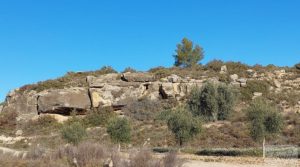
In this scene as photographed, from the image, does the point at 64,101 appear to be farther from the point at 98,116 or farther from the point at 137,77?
the point at 137,77

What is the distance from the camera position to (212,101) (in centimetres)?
3775

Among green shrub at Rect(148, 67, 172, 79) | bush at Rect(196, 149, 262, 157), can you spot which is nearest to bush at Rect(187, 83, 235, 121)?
bush at Rect(196, 149, 262, 157)

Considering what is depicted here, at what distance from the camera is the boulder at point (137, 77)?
57.5 metres

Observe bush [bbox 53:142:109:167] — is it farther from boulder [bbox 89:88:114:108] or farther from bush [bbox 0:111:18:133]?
bush [bbox 0:111:18:133]

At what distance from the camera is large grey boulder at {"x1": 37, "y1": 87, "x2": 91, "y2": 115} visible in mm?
52969

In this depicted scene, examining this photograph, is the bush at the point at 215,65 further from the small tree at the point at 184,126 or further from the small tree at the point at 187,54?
the small tree at the point at 184,126

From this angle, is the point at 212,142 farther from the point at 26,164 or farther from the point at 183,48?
the point at 183,48

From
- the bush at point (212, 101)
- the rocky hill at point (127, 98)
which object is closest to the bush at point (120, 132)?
the bush at point (212, 101)

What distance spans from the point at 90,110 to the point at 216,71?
64.9 ft

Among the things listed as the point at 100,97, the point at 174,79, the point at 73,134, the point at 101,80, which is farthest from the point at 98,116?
the point at 73,134

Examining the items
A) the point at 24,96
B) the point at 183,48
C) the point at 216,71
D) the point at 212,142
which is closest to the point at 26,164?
the point at 212,142

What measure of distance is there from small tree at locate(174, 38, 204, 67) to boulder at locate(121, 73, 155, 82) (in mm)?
23866

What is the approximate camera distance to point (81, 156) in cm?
1689

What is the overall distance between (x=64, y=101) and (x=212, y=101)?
70.3 ft
